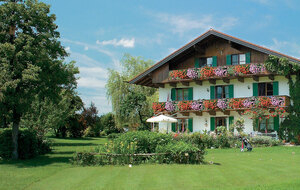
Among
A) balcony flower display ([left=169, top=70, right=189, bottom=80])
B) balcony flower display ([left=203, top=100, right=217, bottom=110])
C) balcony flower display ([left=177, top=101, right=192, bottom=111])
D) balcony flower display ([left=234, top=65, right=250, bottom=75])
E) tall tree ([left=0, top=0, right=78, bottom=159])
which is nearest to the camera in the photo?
tall tree ([left=0, top=0, right=78, bottom=159])

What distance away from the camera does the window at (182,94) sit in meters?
34.8

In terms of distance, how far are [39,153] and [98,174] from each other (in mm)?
10010

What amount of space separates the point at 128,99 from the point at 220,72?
1413 cm

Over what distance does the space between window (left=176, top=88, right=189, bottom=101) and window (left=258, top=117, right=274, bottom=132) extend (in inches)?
293

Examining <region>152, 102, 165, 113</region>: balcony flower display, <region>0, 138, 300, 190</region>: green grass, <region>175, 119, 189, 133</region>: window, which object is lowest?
<region>0, 138, 300, 190</region>: green grass

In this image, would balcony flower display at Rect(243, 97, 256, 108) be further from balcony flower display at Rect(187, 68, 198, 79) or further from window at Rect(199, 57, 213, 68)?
window at Rect(199, 57, 213, 68)

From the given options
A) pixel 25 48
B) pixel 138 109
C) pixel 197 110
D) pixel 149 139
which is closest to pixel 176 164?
pixel 149 139

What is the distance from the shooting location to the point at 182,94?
115 feet

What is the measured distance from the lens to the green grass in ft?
37.0

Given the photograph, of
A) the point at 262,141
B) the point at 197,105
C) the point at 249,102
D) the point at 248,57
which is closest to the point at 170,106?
the point at 197,105

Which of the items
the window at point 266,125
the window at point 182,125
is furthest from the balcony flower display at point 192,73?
the window at point 266,125

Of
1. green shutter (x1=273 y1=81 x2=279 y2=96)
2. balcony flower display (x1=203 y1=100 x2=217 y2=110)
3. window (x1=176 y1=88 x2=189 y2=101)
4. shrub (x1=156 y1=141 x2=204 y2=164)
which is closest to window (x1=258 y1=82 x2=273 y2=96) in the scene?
green shutter (x1=273 y1=81 x2=279 y2=96)

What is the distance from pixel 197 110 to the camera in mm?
32094

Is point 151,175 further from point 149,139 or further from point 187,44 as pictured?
point 187,44
